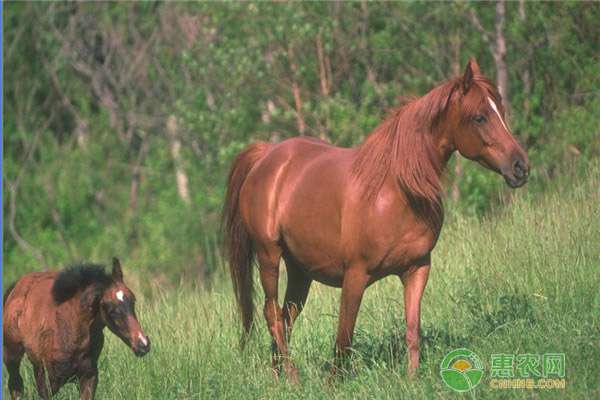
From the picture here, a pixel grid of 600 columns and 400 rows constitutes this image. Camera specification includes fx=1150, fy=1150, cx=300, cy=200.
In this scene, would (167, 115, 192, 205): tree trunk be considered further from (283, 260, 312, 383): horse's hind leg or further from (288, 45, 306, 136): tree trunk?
(283, 260, 312, 383): horse's hind leg

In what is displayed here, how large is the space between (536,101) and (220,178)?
7.50 m

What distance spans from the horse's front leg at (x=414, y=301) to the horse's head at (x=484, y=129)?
0.78 m

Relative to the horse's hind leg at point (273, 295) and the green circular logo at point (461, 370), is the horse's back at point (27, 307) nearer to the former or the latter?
the horse's hind leg at point (273, 295)

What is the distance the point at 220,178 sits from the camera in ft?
73.4

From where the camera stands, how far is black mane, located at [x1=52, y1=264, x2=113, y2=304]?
7832 millimetres

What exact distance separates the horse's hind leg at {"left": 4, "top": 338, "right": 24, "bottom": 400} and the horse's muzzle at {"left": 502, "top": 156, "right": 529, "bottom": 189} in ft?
12.4

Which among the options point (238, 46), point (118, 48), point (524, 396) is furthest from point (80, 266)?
point (118, 48)

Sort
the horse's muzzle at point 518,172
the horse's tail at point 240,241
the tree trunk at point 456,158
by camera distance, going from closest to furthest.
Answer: the horse's muzzle at point 518,172 < the horse's tail at point 240,241 < the tree trunk at point 456,158

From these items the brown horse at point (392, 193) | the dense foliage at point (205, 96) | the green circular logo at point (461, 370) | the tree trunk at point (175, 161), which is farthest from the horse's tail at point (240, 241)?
the tree trunk at point (175, 161)

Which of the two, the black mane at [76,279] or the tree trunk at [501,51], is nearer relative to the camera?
the black mane at [76,279]

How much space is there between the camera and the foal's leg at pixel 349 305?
7.43 m

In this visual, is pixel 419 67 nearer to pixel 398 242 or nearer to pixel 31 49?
pixel 398 242

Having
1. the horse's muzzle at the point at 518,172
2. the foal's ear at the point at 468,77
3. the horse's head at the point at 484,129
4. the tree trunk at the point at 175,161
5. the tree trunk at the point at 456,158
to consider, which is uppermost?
the foal's ear at the point at 468,77

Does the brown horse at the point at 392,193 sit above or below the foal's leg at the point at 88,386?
above
